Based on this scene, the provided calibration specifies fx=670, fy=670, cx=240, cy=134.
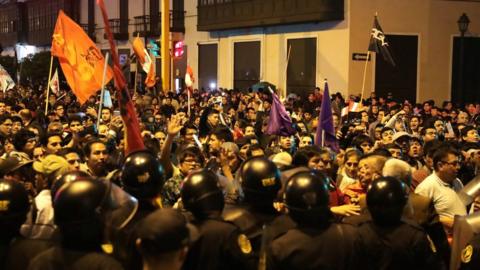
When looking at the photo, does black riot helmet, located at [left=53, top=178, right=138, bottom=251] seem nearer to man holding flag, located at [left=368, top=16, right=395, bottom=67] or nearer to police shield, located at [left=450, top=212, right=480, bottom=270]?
police shield, located at [left=450, top=212, right=480, bottom=270]

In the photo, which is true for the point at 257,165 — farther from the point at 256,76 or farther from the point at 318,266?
the point at 256,76

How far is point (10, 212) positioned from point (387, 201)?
2.20 meters

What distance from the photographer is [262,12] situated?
2820cm

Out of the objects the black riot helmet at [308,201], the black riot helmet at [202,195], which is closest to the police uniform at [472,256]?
the black riot helmet at [308,201]

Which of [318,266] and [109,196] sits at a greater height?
[109,196]

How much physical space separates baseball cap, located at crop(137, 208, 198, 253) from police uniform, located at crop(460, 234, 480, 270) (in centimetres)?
204

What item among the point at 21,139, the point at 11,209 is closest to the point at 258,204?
the point at 11,209

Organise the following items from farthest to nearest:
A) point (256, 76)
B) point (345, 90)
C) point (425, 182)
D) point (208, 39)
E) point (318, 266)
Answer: point (208, 39) < point (256, 76) < point (345, 90) < point (425, 182) < point (318, 266)

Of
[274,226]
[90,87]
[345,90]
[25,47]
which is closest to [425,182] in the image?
[274,226]

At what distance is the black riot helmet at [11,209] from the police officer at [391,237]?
197cm

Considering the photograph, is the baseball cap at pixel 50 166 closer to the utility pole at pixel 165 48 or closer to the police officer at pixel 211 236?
the police officer at pixel 211 236

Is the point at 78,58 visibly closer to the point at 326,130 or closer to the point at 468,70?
the point at 326,130

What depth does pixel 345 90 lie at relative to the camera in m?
24.6

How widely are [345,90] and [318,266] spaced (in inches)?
840
